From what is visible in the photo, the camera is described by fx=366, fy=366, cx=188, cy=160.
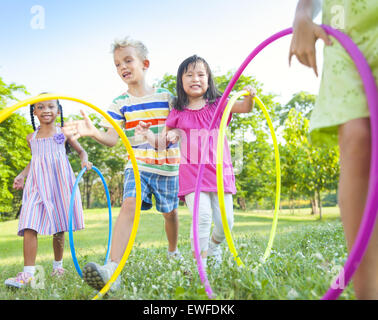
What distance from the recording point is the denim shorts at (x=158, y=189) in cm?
321

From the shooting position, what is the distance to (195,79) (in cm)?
318

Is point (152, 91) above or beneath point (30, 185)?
above

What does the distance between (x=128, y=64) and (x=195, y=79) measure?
63 centimetres

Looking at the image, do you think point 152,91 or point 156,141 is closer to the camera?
point 156,141

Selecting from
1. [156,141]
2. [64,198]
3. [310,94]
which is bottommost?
[64,198]

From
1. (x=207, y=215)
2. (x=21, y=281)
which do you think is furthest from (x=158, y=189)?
(x=21, y=281)

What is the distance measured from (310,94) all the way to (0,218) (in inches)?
865

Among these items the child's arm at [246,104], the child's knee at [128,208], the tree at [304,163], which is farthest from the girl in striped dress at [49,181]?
the tree at [304,163]

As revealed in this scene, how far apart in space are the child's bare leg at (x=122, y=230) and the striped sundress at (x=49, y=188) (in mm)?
906

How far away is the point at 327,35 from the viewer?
165 cm

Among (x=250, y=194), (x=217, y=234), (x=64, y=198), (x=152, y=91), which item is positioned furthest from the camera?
(x=250, y=194)
